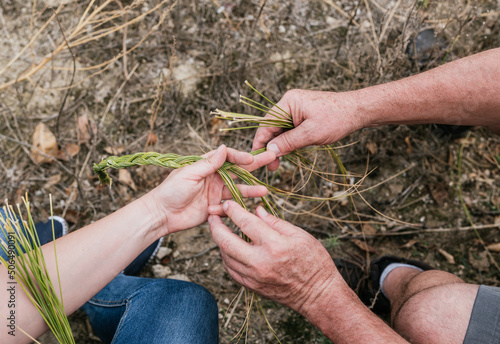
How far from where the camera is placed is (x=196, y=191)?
1311 millimetres

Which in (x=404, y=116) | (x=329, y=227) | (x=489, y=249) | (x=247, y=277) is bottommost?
(x=489, y=249)

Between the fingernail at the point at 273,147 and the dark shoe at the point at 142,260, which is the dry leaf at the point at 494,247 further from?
the dark shoe at the point at 142,260

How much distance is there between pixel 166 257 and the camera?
6.30 ft

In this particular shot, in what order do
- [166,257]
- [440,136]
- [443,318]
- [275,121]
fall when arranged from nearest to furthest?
[443,318], [275,121], [166,257], [440,136]

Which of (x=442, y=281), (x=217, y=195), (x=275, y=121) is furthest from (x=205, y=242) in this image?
(x=442, y=281)

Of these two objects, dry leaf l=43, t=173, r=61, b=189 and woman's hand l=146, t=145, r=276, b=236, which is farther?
dry leaf l=43, t=173, r=61, b=189

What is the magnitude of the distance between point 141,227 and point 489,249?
1821 millimetres

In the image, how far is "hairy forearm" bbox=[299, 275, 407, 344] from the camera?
1.15 m

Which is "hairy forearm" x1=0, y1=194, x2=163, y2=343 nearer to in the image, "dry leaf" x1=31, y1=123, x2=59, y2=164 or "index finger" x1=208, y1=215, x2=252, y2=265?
"index finger" x1=208, y1=215, x2=252, y2=265

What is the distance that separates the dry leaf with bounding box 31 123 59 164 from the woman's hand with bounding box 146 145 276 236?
40.0 inches

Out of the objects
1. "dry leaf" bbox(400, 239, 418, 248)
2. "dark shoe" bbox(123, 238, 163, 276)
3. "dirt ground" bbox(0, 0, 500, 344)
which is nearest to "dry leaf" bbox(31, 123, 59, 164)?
"dirt ground" bbox(0, 0, 500, 344)

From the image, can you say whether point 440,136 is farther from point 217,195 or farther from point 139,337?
point 139,337

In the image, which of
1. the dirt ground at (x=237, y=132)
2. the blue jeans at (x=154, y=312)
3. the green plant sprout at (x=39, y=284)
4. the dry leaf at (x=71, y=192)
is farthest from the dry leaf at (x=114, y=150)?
the green plant sprout at (x=39, y=284)

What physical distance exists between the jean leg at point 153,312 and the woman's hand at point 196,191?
279 millimetres
